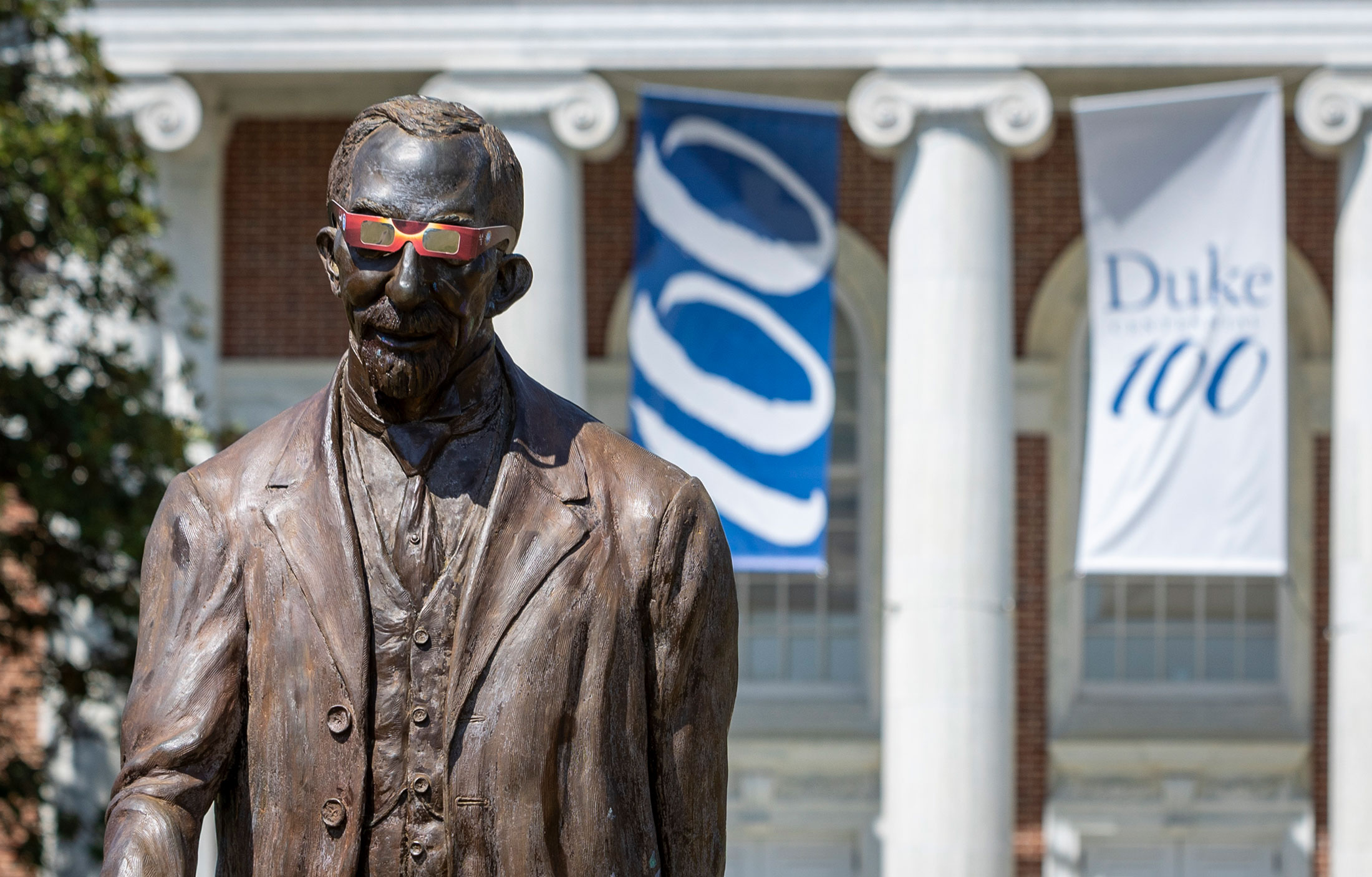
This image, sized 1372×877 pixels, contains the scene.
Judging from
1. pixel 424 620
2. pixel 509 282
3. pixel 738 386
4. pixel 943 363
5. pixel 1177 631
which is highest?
pixel 943 363

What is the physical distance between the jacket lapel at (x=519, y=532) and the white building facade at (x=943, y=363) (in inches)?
399

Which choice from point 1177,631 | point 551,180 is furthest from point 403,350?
point 1177,631

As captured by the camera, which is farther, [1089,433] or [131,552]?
[1089,433]

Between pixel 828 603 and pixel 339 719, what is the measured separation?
50.5 ft

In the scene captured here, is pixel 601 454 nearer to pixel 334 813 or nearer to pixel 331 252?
pixel 331 252

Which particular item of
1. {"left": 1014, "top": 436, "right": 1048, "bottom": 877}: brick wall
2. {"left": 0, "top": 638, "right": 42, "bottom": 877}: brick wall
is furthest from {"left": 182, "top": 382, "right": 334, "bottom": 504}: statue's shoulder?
{"left": 1014, "top": 436, "right": 1048, "bottom": 877}: brick wall

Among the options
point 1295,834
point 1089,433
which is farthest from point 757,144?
point 1295,834

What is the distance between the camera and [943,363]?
1391 centimetres

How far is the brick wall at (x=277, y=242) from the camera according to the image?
17.2 meters

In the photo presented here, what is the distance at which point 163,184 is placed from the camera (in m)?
15.5

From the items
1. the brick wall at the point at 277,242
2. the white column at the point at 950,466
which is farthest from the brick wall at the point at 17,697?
the white column at the point at 950,466

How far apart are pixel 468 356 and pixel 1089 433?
1120 cm

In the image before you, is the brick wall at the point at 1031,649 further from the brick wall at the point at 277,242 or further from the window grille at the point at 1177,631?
the brick wall at the point at 277,242

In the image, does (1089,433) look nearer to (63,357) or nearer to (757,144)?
(757,144)
